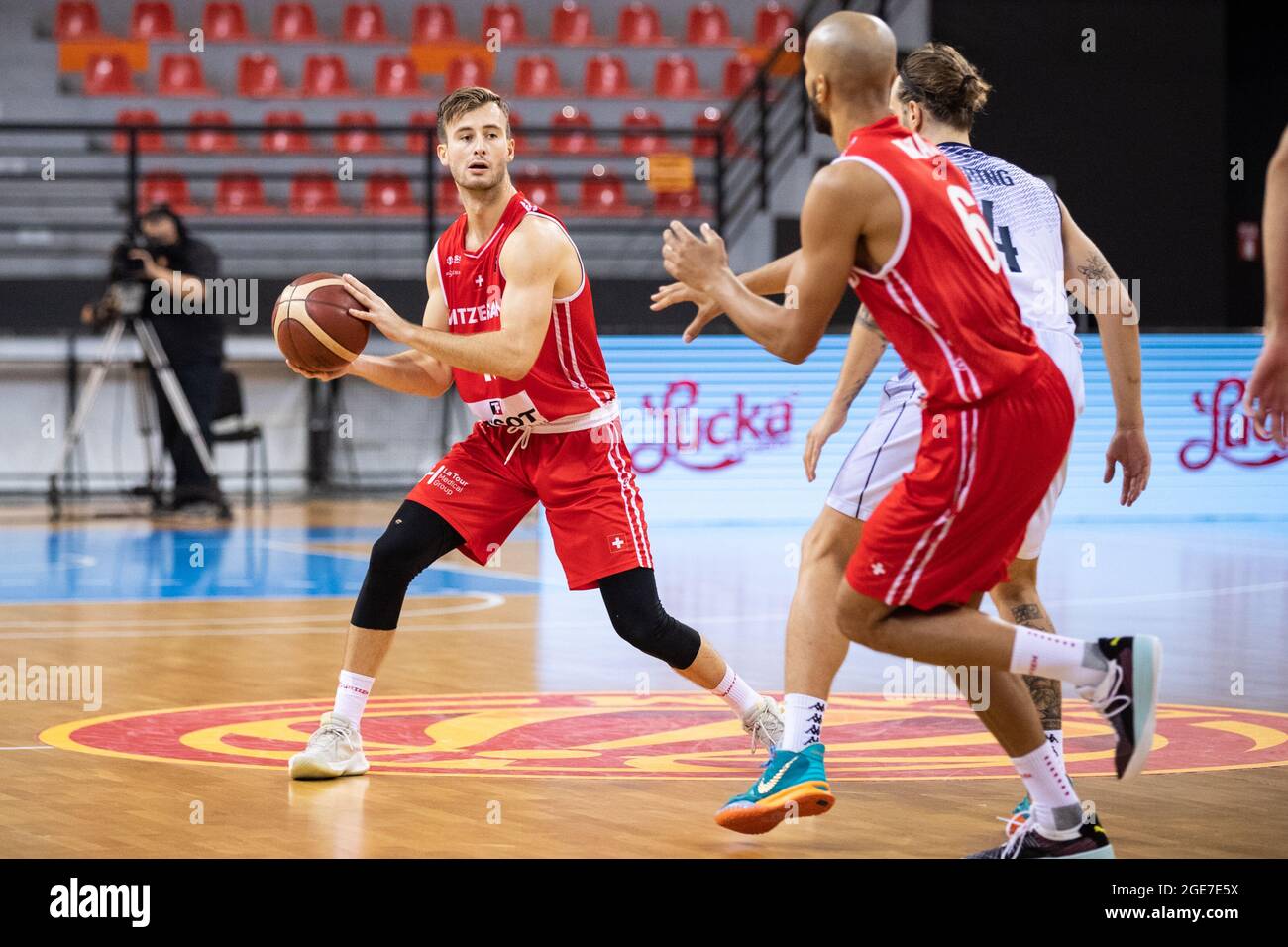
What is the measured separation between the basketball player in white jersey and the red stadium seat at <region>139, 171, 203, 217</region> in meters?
12.8

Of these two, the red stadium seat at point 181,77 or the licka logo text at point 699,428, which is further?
the red stadium seat at point 181,77

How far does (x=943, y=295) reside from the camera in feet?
12.6

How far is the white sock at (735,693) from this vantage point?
5.27m

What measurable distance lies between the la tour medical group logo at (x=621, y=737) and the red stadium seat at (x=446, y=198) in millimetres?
10842

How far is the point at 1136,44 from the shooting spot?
55.4ft

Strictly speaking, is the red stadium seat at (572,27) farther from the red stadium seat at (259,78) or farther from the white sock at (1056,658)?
the white sock at (1056,658)

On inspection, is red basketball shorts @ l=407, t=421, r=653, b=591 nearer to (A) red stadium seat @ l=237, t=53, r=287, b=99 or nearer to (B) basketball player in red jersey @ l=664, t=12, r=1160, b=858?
(B) basketball player in red jersey @ l=664, t=12, r=1160, b=858

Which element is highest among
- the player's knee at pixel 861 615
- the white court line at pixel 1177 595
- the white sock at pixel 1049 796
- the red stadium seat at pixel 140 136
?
Result: the red stadium seat at pixel 140 136

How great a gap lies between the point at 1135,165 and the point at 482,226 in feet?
42.1

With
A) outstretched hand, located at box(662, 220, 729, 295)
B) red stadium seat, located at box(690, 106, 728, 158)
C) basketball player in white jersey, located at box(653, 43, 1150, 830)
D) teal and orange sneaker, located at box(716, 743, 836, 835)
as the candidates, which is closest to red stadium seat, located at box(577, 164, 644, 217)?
red stadium seat, located at box(690, 106, 728, 158)

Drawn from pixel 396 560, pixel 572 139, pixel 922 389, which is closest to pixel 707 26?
pixel 572 139

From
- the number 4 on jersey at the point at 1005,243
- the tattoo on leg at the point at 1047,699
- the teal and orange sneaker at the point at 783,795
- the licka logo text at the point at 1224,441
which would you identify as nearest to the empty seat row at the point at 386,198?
the licka logo text at the point at 1224,441

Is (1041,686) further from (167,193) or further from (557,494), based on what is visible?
(167,193)
